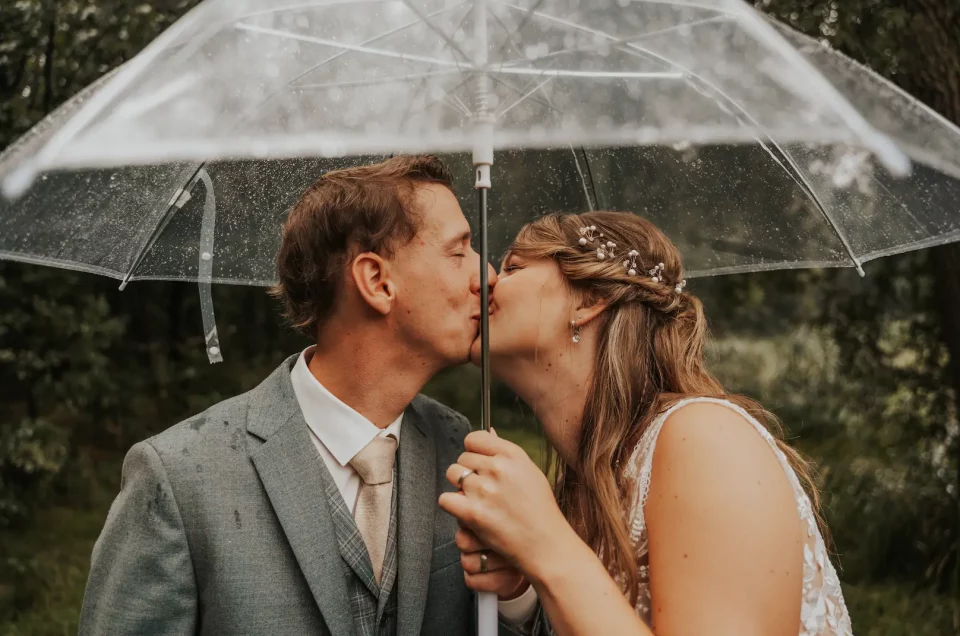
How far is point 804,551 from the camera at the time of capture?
2244mm

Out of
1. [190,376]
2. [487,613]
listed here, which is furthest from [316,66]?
[190,376]

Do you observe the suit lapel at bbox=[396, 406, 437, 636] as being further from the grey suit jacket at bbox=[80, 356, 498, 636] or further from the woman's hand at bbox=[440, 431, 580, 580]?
the woman's hand at bbox=[440, 431, 580, 580]

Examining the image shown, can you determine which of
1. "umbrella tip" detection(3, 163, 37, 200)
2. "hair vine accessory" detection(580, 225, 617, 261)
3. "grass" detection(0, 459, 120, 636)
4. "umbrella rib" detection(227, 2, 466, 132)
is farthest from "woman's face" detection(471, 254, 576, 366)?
"grass" detection(0, 459, 120, 636)

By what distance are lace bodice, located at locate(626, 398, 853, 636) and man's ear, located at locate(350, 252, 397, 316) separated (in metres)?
0.77

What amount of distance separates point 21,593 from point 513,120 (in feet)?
14.3

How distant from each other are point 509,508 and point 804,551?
0.75 metres

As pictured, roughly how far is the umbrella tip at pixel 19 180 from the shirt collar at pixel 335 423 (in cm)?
83

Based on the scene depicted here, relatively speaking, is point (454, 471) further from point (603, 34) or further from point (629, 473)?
point (603, 34)

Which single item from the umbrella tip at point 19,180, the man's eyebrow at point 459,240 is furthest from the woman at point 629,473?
the umbrella tip at point 19,180

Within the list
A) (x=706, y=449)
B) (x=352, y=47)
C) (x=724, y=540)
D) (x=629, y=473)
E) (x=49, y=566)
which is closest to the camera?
(x=724, y=540)

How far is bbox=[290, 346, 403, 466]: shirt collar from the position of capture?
2422 mm

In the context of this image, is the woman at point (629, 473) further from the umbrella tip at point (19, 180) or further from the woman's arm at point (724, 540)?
the umbrella tip at point (19, 180)

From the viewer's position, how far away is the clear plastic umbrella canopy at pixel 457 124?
2.07m

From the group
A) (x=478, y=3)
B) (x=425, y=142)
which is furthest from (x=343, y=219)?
(x=478, y=3)
